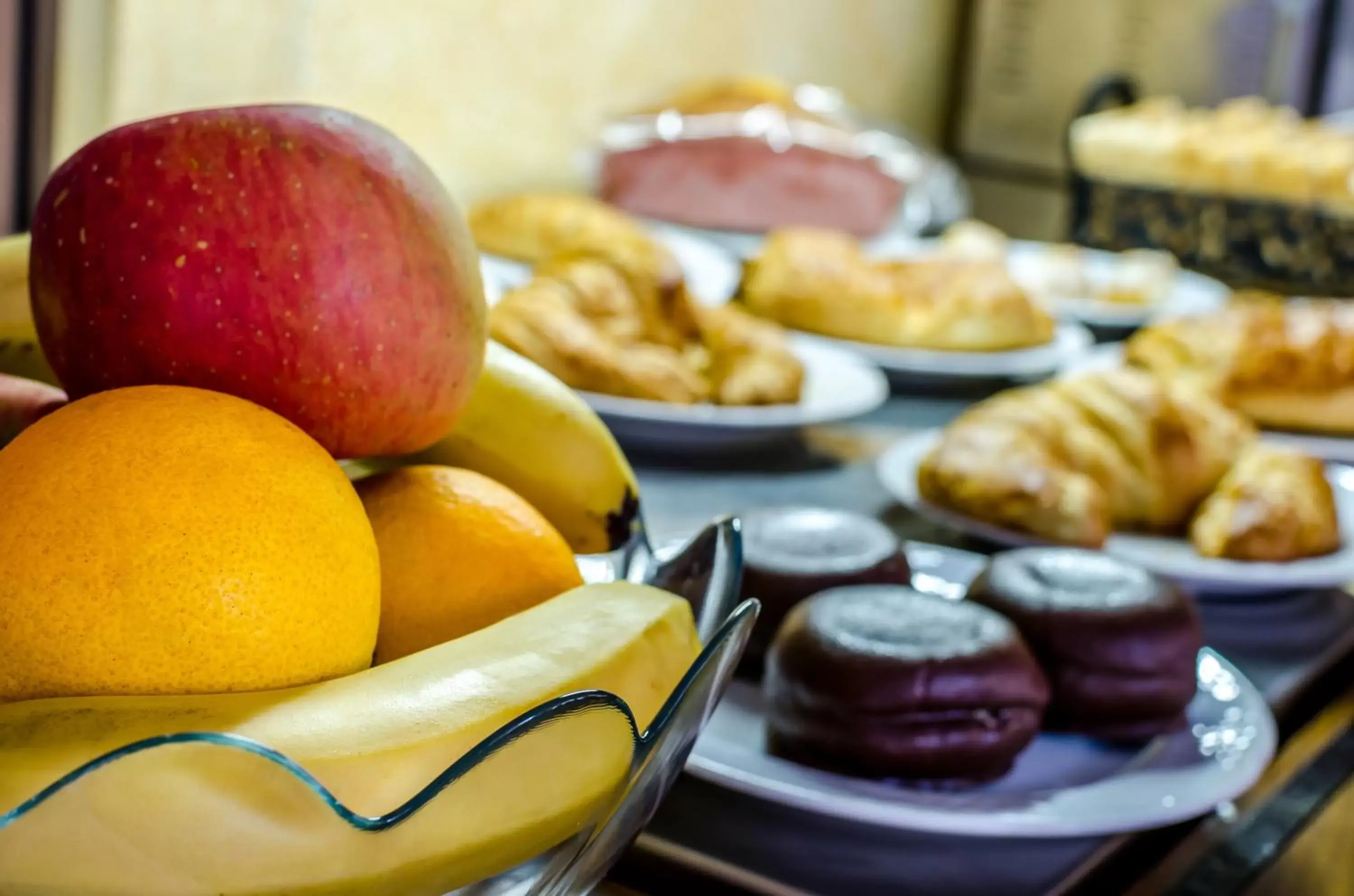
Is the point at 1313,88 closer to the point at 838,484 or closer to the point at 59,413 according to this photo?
the point at 838,484

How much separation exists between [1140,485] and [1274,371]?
0.34 meters

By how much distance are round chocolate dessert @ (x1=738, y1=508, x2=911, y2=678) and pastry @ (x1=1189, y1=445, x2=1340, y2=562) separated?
0.86 feet

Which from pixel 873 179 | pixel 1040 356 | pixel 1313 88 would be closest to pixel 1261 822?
pixel 1040 356

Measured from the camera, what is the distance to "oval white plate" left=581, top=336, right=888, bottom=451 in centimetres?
86

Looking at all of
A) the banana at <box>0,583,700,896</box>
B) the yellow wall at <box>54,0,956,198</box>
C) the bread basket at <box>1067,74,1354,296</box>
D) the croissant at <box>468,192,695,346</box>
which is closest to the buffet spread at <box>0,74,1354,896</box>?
the banana at <box>0,583,700,896</box>

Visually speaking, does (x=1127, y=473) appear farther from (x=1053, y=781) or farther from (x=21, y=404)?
(x=21, y=404)

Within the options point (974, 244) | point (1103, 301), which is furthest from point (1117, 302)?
point (974, 244)

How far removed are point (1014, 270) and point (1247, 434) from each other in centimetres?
59

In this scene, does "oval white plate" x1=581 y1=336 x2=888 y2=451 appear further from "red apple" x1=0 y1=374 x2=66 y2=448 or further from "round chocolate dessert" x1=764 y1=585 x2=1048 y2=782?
"red apple" x1=0 y1=374 x2=66 y2=448

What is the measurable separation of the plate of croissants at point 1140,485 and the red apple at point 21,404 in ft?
1.68

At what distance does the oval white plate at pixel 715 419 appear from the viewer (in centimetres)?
86

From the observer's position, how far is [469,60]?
4.89ft

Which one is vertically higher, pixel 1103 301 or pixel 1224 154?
pixel 1224 154

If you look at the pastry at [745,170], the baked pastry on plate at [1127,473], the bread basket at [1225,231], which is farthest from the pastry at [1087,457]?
the bread basket at [1225,231]
